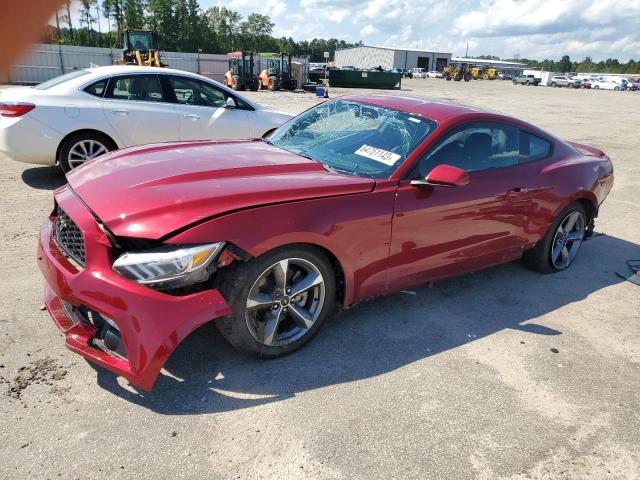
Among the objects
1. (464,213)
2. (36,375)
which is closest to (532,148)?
(464,213)

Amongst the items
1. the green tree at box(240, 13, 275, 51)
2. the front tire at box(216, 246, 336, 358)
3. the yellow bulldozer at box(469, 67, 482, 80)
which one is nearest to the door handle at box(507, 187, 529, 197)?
the front tire at box(216, 246, 336, 358)

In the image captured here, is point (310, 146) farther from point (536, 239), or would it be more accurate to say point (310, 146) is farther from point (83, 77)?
point (83, 77)

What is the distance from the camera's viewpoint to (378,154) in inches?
140

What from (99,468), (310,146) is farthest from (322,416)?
(310,146)

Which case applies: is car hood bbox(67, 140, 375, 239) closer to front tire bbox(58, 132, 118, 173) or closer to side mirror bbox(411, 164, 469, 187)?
side mirror bbox(411, 164, 469, 187)

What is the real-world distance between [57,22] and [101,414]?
234 centimetres

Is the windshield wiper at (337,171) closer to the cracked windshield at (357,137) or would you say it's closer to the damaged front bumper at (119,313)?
the cracked windshield at (357,137)

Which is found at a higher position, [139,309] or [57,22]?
[57,22]

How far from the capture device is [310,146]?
153 inches

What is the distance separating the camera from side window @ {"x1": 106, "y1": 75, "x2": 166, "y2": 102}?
657 cm

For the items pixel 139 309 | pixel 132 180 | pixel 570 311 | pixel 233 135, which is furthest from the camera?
pixel 233 135

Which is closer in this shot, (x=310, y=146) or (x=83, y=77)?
(x=310, y=146)

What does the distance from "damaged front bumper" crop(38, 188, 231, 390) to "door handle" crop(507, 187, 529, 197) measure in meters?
2.51

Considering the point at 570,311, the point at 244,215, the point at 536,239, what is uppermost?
the point at 244,215
